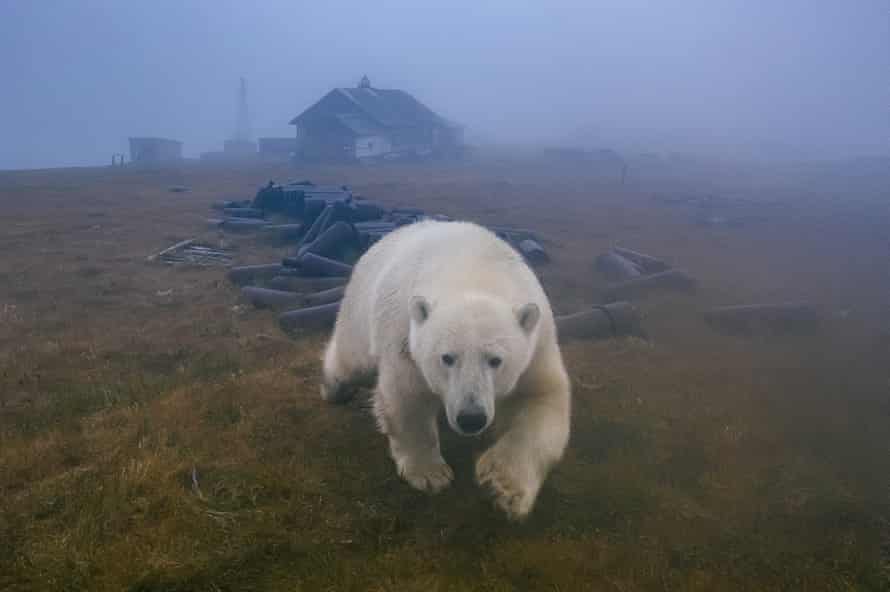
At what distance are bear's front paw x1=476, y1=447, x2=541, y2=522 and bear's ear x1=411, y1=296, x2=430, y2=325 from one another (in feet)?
3.16

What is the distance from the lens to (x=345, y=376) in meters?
5.45

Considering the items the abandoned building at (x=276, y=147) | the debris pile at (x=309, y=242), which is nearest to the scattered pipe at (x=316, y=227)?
the debris pile at (x=309, y=242)

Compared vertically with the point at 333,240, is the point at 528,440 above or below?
below

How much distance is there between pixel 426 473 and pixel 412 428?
314 millimetres

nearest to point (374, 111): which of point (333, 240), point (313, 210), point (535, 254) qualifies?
point (313, 210)

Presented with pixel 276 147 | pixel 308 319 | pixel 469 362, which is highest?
pixel 276 147

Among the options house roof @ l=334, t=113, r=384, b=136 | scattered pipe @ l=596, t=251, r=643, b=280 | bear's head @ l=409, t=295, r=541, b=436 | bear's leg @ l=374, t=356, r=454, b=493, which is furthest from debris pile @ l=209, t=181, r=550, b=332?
house roof @ l=334, t=113, r=384, b=136

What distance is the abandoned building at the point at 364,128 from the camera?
41.8m

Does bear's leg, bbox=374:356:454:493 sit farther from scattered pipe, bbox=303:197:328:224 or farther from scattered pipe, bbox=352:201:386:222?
scattered pipe, bbox=303:197:328:224

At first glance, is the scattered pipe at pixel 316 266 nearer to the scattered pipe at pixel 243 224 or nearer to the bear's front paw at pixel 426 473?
the scattered pipe at pixel 243 224

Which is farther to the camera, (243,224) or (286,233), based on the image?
(243,224)

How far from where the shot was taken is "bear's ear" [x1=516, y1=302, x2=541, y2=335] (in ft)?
12.8

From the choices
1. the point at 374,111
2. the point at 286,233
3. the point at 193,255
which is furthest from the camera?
the point at 374,111

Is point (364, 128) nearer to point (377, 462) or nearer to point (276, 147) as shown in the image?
point (276, 147)
